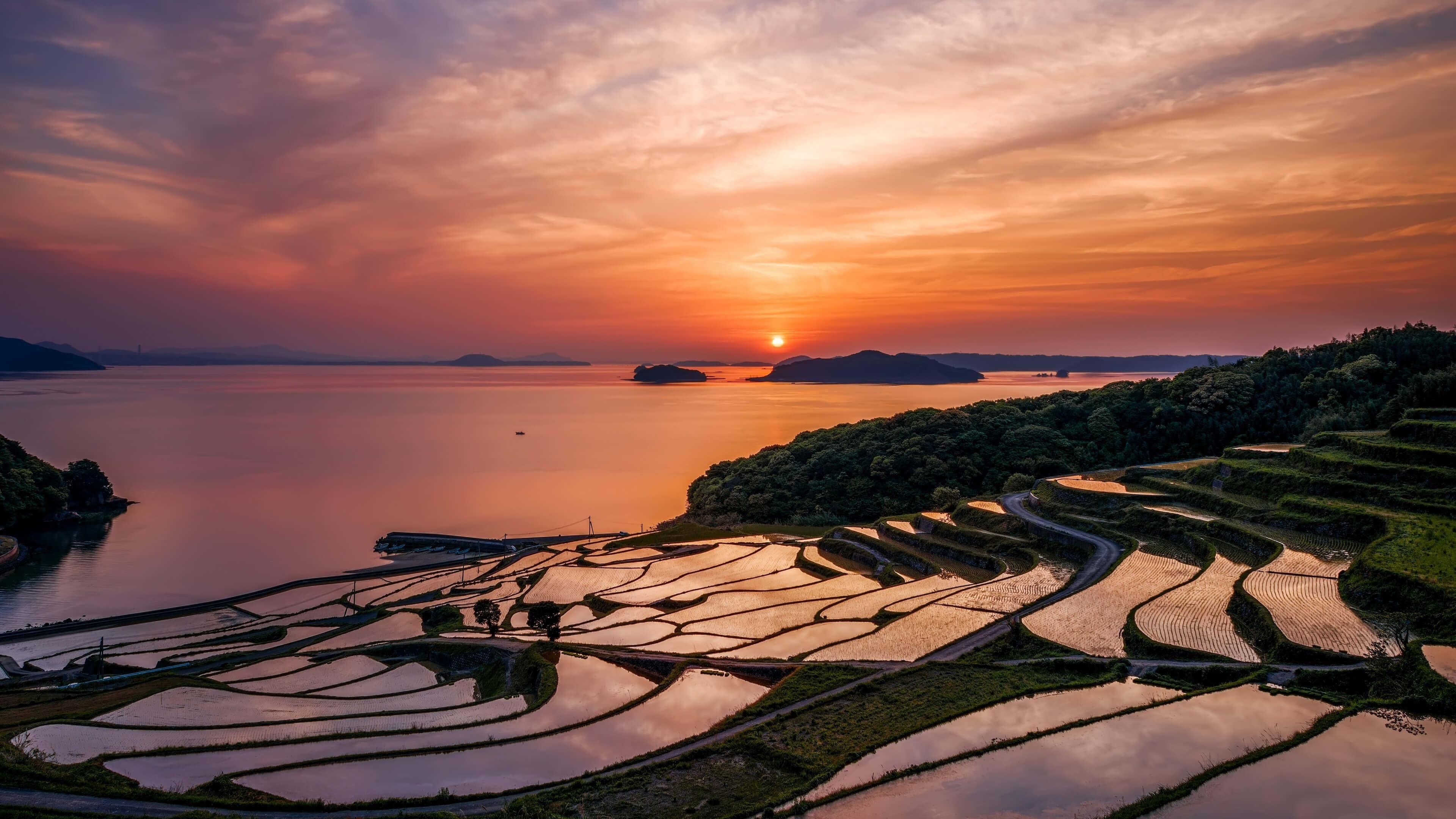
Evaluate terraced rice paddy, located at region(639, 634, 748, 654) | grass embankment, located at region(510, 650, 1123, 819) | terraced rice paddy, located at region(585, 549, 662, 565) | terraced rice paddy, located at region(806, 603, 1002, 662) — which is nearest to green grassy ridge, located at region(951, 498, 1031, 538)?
terraced rice paddy, located at region(806, 603, 1002, 662)

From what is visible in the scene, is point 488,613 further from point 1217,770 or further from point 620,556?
point 1217,770

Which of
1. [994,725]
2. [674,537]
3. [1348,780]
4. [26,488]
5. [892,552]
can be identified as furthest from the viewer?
[26,488]

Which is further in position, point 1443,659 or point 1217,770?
point 1443,659

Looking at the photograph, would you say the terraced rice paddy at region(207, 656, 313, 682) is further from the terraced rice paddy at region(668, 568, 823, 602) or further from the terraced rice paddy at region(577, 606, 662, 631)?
the terraced rice paddy at region(668, 568, 823, 602)

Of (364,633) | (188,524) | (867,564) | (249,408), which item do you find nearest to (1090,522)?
(867,564)

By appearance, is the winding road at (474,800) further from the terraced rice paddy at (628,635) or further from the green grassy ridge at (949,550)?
the green grassy ridge at (949,550)

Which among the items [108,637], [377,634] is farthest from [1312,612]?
[108,637]

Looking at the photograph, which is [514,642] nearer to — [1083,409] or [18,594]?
[18,594]
